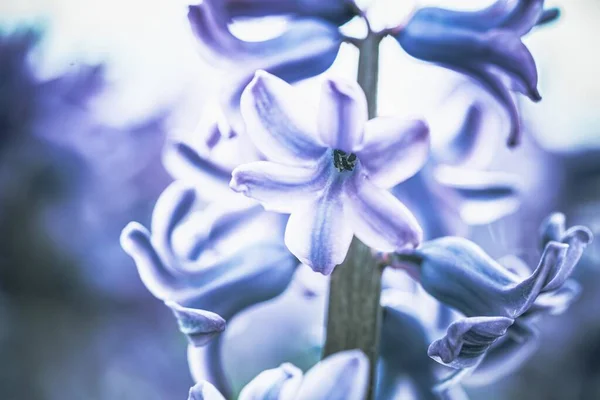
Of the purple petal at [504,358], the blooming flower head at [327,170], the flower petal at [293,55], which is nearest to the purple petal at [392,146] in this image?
the blooming flower head at [327,170]

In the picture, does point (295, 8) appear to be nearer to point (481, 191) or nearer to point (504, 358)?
point (481, 191)

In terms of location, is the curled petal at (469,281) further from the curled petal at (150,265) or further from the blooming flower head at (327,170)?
the curled petal at (150,265)

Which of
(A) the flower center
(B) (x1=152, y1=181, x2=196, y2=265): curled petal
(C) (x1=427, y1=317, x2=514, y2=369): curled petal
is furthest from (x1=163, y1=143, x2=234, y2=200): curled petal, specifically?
(C) (x1=427, y1=317, x2=514, y2=369): curled petal

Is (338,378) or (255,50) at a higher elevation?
(255,50)

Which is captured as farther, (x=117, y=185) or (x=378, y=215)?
(x=117, y=185)

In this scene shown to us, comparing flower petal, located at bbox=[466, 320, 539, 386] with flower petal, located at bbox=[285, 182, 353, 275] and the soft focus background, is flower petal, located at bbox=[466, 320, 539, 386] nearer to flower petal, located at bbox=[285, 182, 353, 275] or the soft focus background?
the soft focus background

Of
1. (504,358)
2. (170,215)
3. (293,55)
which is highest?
(293,55)

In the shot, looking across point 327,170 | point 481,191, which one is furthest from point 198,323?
point 481,191
